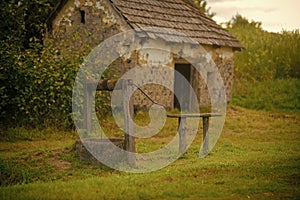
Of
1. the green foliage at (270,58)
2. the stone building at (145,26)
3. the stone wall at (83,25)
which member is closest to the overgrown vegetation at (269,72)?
the green foliage at (270,58)

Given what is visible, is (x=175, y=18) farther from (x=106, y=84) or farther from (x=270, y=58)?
(x=106, y=84)

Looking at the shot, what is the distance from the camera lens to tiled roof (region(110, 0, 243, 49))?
15602 mm

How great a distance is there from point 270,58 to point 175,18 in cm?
731

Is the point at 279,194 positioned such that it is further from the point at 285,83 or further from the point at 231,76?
the point at 285,83

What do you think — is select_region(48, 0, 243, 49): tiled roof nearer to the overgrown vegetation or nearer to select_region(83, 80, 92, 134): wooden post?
the overgrown vegetation

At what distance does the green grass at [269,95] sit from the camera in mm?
19016

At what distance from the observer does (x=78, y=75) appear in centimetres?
1359

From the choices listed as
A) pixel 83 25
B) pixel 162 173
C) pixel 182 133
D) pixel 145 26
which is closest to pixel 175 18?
pixel 145 26

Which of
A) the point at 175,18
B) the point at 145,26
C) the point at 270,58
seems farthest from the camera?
the point at 270,58

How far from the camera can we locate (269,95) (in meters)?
19.9

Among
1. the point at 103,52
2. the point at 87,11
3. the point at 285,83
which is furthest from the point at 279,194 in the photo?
the point at 285,83

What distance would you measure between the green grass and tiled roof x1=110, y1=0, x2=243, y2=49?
228cm

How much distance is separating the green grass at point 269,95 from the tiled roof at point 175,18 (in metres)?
2.28

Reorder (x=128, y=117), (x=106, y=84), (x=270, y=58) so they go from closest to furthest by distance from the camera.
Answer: (x=128, y=117), (x=106, y=84), (x=270, y=58)
